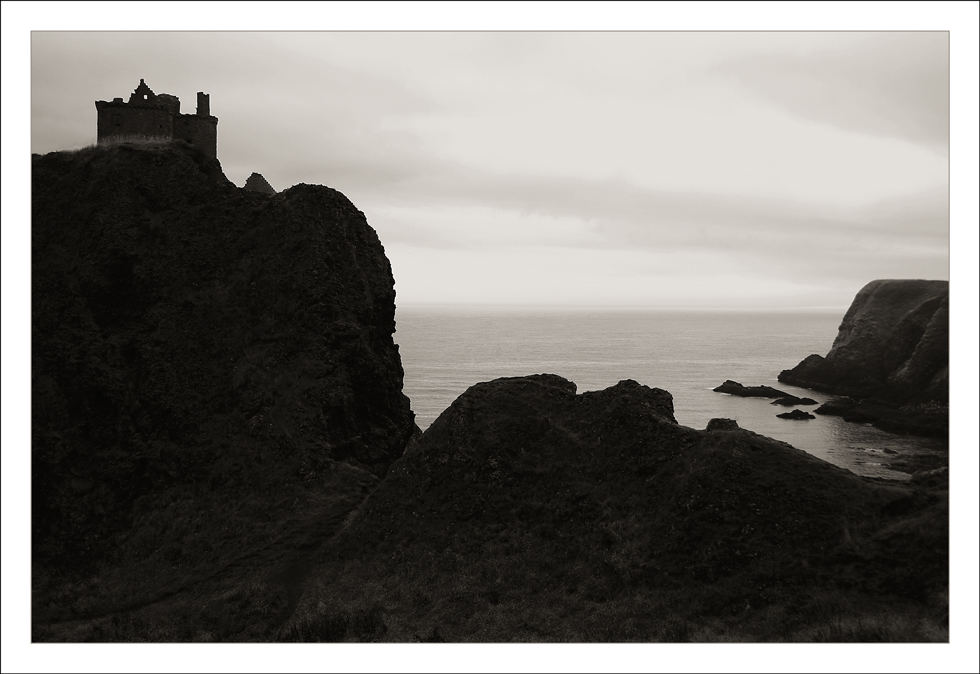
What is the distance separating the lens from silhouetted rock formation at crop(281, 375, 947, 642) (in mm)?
20844

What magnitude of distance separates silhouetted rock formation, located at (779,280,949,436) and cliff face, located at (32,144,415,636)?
64.7 m

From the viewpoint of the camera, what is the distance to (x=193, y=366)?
106 feet

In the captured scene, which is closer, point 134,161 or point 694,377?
point 134,161

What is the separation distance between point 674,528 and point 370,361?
50.9ft

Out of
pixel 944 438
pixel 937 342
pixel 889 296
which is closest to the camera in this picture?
pixel 944 438

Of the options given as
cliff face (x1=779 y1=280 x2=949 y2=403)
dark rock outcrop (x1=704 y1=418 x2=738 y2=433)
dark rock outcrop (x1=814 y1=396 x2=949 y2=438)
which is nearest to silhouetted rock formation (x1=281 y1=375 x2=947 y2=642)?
dark rock outcrop (x1=704 y1=418 x2=738 y2=433)

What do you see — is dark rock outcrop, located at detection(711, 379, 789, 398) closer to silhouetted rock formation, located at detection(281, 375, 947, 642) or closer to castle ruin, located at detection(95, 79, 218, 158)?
silhouetted rock formation, located at detection(281, 375, 947, 642)

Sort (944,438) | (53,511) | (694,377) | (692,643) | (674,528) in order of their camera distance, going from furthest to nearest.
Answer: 1. (694,377)
2. (944,438)
3. (53,511)
4. (674,528)
5. (692,643)

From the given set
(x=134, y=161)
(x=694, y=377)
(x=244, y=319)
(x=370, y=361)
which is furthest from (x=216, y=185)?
(x=694, y=377)

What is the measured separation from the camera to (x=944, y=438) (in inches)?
2859

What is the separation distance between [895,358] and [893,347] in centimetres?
167

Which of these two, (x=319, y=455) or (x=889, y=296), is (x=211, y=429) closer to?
(x=319, y=455)

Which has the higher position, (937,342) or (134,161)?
(134,161)

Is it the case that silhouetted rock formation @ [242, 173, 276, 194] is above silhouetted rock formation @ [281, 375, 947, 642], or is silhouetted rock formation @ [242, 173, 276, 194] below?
above
